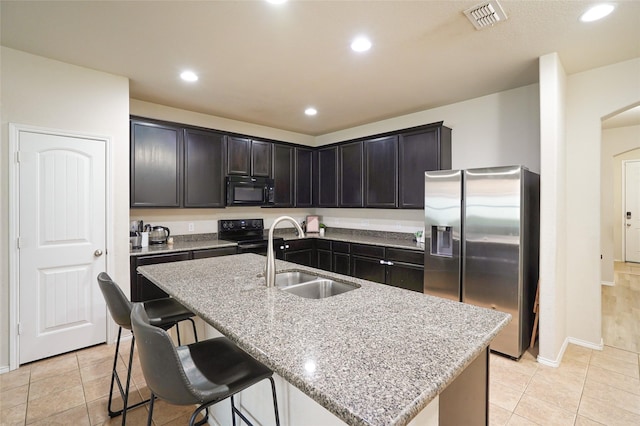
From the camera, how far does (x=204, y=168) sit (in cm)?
400

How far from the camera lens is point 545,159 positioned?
8.69 feet

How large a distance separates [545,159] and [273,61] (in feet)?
8.18

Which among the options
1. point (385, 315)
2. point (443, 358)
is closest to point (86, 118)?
point (385, 315)

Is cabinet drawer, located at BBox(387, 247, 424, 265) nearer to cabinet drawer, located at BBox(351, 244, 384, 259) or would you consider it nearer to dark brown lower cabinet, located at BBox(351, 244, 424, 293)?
dark brown lower cabinet, located at BBox(351, 244, 424, 293)

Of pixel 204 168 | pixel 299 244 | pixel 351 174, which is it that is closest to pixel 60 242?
pixel 204 168

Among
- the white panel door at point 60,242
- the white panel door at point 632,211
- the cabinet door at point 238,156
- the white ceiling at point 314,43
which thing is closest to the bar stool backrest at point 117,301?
the white panel door at point 60,242

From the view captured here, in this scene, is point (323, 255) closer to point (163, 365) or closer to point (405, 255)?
point (405, 255)

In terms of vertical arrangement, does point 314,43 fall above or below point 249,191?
above

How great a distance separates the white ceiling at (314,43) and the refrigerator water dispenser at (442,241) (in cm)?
152

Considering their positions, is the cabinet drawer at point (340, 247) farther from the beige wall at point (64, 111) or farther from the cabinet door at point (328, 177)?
the beige wall at point (64, 111)

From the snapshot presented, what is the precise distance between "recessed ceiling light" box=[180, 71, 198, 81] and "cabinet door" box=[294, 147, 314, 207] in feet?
7.04

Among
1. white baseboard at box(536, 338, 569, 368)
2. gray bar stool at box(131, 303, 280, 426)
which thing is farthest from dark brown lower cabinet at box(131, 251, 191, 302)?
white baseboard at box(536, 338, 569, 368)

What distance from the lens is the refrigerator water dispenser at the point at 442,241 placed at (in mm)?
3141

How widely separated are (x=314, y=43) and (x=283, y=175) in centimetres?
260
